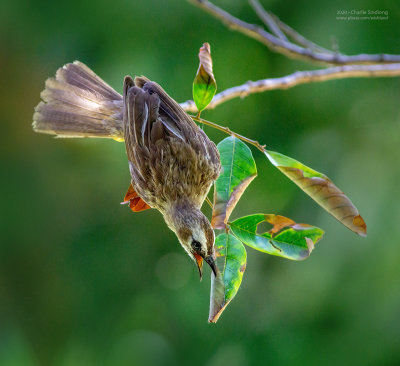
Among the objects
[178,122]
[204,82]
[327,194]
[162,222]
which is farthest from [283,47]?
[162,222]

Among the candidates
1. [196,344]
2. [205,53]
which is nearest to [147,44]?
[196,344]

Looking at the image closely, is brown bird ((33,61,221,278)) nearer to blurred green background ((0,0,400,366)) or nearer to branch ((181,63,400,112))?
branch ((181,63,400,112))

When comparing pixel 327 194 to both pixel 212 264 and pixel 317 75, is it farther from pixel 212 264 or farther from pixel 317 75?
pixel 317 75

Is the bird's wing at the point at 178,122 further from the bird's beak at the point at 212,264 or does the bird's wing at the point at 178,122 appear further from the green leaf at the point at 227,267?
the green leaf at the point at 227,267

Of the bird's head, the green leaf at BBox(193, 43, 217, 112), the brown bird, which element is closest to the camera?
the green leaf at BBox(193, 43, 217, 112)

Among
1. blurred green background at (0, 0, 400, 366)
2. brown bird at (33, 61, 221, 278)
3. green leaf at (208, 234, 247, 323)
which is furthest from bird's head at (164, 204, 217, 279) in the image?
blurred green background at (0, 0, 400, 366)

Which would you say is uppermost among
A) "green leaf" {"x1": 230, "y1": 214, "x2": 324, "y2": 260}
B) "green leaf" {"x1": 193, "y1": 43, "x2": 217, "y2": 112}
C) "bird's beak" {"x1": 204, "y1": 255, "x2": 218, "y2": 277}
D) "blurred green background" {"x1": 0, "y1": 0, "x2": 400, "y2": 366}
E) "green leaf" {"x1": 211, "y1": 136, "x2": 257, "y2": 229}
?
"green leaf" {"x1": 193, "y1": 43, "x2": 217, "y2": 112}

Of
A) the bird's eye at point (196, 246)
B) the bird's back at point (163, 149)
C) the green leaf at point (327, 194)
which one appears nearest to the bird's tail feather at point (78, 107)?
the bird's back at point (163, 149)
